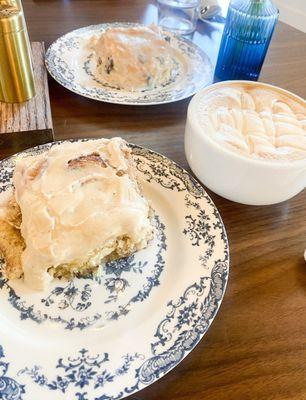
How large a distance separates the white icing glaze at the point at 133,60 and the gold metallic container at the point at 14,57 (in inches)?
9.8

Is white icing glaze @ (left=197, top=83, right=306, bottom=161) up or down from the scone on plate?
up

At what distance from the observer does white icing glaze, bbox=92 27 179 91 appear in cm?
101

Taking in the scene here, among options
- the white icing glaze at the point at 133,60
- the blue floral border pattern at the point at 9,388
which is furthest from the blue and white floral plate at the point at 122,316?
the white icing glaze at the point at 133,60

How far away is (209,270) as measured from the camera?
23.5 inches

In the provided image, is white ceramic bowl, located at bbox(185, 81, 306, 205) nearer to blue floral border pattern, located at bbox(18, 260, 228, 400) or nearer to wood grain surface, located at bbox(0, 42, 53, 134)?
blue floral border pattern, located at bbox(18, 260, 228, 400)

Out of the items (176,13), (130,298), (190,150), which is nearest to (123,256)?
(130,298)

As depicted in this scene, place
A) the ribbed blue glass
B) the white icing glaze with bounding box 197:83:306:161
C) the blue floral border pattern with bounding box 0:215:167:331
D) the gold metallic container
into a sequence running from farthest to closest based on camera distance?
the ribbed blue glass < the gold metallic container < the white icing glaze with bounding box 197:83:306:161 < the blue floral border pattern with bounding box 0:215:167:331

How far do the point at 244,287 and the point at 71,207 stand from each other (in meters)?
0.34

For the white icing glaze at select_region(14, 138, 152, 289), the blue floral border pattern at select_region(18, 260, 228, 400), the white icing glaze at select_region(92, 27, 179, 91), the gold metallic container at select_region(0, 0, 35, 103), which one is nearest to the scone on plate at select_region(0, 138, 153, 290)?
the white icing glaze at select_region(14, 138, 152, 289)

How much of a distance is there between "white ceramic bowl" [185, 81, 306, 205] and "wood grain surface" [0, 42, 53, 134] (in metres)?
0.36

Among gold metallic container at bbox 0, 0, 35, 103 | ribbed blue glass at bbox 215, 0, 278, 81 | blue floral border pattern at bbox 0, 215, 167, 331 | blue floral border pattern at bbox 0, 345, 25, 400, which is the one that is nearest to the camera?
blue floral border pattern at bbox 0, 345, 25, 400

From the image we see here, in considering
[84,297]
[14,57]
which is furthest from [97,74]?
[84,297]

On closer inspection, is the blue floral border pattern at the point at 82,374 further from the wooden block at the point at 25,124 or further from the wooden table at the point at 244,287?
the wooden block at the point at 25,124

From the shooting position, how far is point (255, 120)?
730 mm
